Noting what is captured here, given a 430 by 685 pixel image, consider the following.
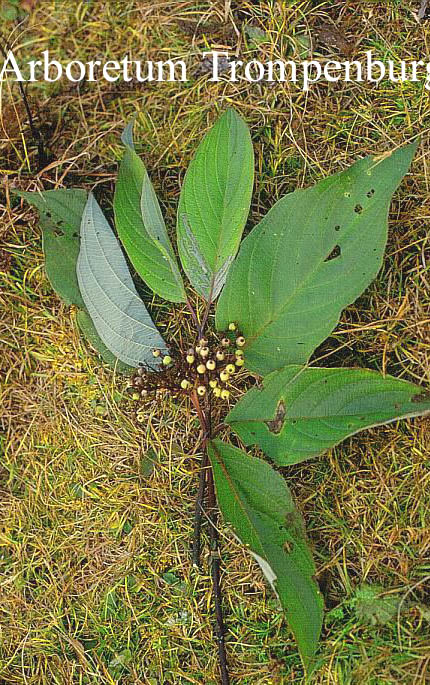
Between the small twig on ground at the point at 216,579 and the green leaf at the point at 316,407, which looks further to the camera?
the small twig on ground at the point at 216,579

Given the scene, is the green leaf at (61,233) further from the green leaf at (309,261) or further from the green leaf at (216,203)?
the green leaf at (309,261)

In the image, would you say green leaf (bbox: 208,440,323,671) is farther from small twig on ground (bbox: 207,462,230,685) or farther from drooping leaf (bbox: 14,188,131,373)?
drooping leaf (bbox: 14,188,131,373)

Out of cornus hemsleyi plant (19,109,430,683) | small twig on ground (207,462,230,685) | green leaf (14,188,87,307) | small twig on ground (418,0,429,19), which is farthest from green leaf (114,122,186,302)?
small twig on ground (418,0,429,19)

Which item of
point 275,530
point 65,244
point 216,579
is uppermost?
point 65,244

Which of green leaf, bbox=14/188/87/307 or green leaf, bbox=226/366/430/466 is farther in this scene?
green leaf, bbox=14/188/87/307

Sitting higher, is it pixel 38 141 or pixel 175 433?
pixel 38 141

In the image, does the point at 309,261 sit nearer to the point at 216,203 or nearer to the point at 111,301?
the point at 216,203

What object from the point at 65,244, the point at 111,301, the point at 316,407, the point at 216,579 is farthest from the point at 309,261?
the point at 216,579

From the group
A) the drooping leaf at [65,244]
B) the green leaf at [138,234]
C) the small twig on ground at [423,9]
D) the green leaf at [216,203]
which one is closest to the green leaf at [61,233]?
the drooping leaf at [65,244]
